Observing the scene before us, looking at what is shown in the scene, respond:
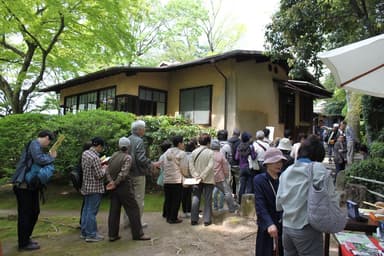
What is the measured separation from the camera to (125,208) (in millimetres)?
5383

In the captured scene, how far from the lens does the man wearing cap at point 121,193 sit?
5.33 m

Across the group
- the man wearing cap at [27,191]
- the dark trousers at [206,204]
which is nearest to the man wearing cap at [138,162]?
the dark trousers at [206,204]

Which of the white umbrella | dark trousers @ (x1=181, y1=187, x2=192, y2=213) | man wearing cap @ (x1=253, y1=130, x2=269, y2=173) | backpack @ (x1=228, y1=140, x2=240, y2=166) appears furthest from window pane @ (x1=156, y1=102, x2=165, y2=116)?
the white umbrella

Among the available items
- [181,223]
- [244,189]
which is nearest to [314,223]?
[181,223]

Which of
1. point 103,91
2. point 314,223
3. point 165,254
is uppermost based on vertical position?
point 103,91

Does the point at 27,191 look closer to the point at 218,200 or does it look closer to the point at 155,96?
the point at 218,200

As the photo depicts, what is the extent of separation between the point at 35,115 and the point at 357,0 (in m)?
10.3

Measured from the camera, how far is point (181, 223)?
6551mm

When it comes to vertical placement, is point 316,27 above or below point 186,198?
above

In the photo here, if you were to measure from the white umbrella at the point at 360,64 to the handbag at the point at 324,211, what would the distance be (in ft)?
4.82

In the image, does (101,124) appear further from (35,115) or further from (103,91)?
(103,91)

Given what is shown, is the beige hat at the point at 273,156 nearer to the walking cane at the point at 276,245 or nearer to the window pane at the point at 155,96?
the walking cane at the point at 276,245

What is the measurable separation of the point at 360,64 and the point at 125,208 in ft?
13.9

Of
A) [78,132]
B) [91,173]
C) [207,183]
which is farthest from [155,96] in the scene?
[91,173]
